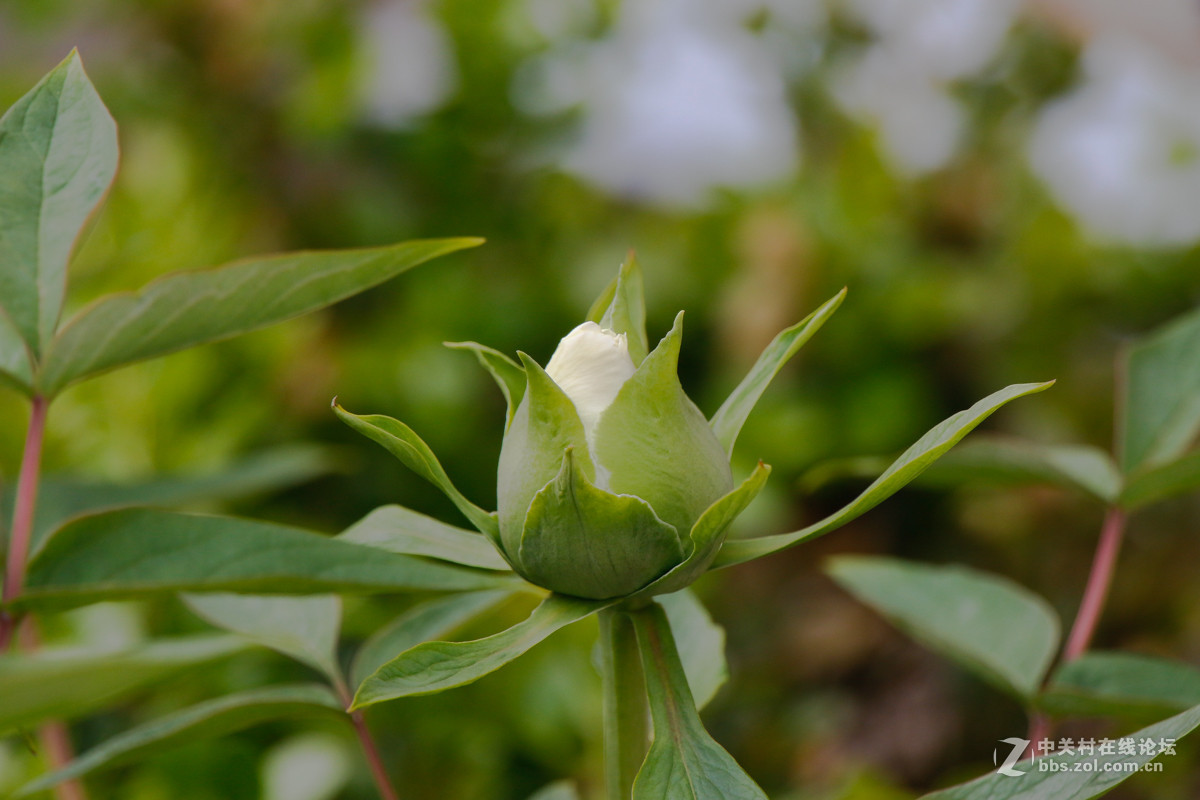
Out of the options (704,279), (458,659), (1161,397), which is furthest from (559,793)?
(704,279)

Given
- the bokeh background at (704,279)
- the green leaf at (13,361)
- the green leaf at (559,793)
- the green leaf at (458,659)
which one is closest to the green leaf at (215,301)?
the green leaf at (13,361)

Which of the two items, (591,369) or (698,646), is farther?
(698,646)

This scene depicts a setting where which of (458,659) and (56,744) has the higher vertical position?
(458,659)

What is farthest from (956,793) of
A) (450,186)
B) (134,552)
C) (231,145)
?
(231,145)

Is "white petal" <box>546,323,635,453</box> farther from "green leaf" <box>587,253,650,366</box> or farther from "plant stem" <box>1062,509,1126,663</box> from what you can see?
"plant stem" <box>1062,509,1126,663</box>

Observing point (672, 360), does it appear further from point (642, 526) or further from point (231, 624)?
point (231, 624)

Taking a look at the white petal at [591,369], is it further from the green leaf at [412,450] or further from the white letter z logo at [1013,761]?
the white letter z logo at [1013,761]

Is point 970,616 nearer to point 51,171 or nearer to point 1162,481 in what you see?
point 1162,481
